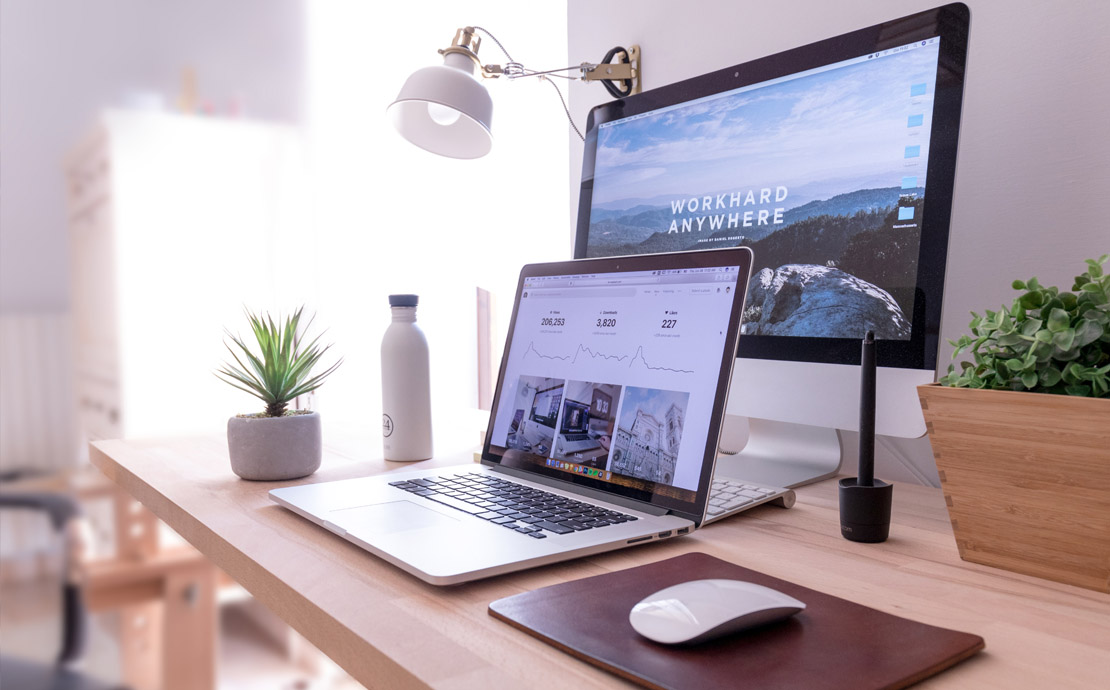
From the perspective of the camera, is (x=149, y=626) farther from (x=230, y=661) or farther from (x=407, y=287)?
(x=407, y=287)

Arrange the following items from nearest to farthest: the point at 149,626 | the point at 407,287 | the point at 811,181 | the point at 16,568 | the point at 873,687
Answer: the point at 873,687 < the point at 811,181 < the point at 16,568 < the point at 149,626 < the point at 407,287

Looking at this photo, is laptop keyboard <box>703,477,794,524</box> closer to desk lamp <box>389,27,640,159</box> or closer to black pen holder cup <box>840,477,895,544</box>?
black pen holder cup <box>840,477,895,544</box>

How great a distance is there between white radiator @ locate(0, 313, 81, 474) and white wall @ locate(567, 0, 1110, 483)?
186cm

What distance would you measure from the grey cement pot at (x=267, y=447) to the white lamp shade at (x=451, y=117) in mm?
483

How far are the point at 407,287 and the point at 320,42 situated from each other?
0.80 meters

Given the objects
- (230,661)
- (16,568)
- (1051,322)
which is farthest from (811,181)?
(230,661)

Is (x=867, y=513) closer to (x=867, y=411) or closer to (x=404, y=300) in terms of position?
(x=867, y=411)

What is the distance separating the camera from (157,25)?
2.15m

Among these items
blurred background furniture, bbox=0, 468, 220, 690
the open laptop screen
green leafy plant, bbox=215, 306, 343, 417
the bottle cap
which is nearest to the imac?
the open laptop screen

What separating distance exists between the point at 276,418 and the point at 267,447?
1.4 inches

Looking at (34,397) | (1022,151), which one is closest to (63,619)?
(34,397)

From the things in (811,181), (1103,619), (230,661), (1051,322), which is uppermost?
(811,181)

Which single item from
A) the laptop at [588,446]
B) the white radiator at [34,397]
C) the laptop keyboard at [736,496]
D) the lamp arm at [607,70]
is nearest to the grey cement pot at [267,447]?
the laptop at [588,446]

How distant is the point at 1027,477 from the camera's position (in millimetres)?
519
